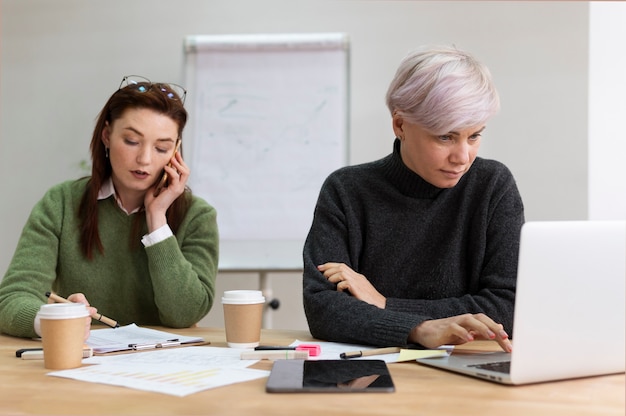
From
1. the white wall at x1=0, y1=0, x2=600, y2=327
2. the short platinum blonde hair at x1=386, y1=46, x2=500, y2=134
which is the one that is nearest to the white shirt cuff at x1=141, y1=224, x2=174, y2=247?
the short platinum blonde hair at x1=386, y1=46, x2=500, y2=134

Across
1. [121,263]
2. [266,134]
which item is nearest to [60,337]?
[121,263]

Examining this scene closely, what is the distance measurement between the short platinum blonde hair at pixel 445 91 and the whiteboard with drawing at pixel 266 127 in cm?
139

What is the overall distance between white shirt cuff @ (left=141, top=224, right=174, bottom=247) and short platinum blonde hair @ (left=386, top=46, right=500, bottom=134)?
703 mm

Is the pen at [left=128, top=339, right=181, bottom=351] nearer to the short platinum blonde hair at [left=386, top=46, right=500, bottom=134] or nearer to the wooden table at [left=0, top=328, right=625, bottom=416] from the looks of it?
the wooden table at [left=0, top=328, right=625, bottom=416]

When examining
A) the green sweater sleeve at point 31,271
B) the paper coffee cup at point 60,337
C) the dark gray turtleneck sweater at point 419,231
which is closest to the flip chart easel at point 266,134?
the green sweater sleeve at point 31,271

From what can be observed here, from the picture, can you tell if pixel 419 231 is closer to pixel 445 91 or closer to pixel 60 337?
pixel 445 91

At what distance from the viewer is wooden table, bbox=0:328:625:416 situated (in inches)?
33.7

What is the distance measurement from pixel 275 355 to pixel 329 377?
0.21 meters

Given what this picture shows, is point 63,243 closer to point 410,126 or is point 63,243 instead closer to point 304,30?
point 410,126

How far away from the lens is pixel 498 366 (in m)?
1.08

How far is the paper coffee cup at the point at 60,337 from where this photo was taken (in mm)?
1128

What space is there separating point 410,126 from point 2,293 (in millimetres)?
1062

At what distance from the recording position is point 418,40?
3.03 metres

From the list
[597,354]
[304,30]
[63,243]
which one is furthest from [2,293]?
[304,30]
